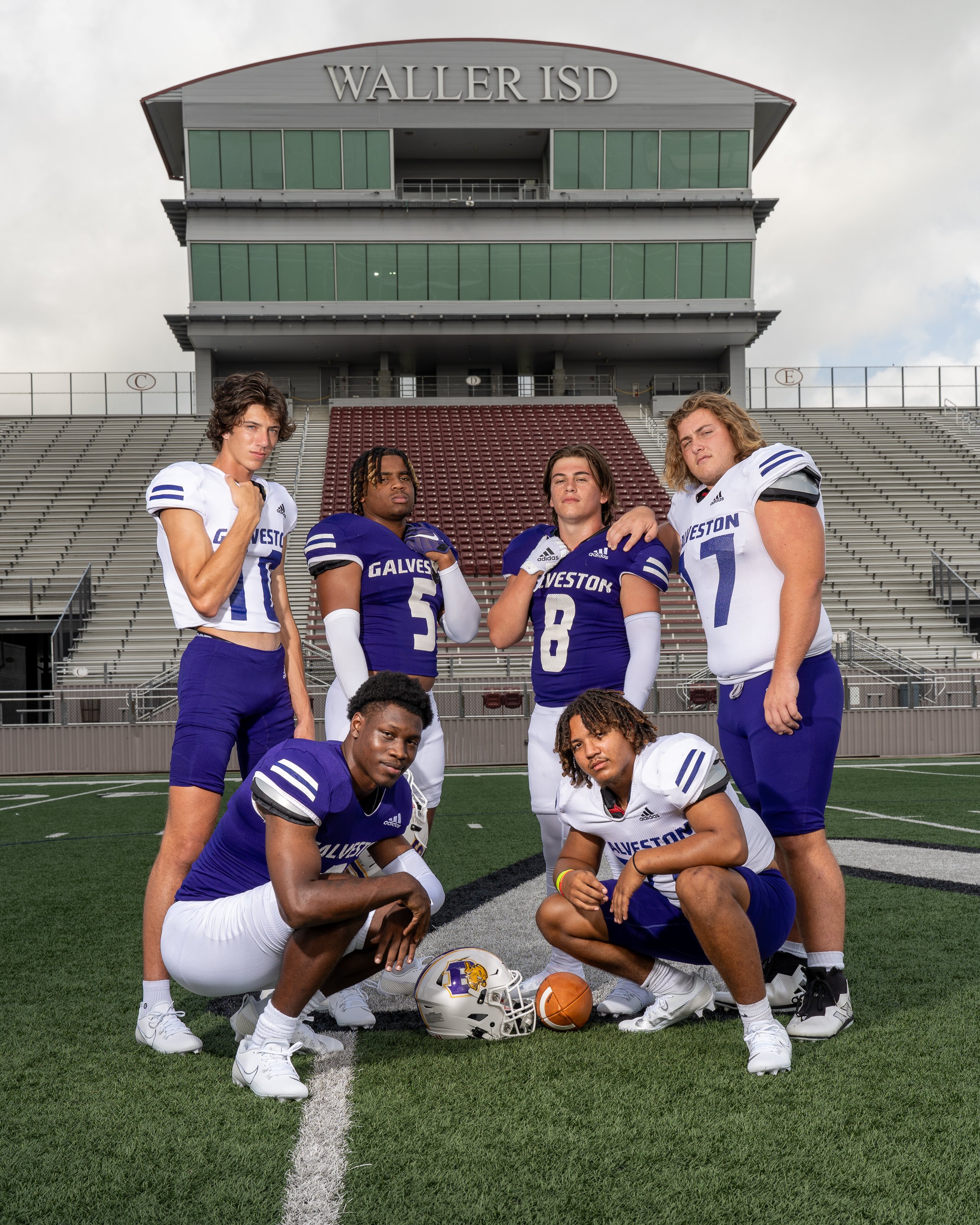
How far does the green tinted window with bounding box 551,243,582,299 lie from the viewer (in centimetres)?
2778

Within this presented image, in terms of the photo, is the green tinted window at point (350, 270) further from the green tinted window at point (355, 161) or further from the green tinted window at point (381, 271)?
the green tinted window at point (355, 161)

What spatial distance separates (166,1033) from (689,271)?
27751 mm

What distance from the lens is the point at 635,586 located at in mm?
3393

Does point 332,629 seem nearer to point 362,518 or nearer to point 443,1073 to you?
point 362,518

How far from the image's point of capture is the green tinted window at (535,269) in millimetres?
27750

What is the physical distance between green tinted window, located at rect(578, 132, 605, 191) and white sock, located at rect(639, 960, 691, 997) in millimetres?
27723

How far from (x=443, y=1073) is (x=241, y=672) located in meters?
1.22

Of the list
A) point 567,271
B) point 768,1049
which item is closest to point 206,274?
point 567,271

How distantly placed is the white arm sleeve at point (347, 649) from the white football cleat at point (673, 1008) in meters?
1.31

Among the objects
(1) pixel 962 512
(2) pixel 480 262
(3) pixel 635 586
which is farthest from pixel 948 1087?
(2) pixel 480 262

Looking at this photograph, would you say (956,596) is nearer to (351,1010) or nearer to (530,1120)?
(351,1010)

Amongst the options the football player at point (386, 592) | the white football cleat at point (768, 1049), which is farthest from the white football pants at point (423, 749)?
the white football cleat at point (768, 1049)

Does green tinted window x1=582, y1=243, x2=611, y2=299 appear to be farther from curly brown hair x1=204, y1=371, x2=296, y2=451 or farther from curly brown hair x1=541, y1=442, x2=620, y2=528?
curly brown hair x1=204, y1=371, x2=296, y2=451

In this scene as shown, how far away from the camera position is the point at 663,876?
2.86 metres
